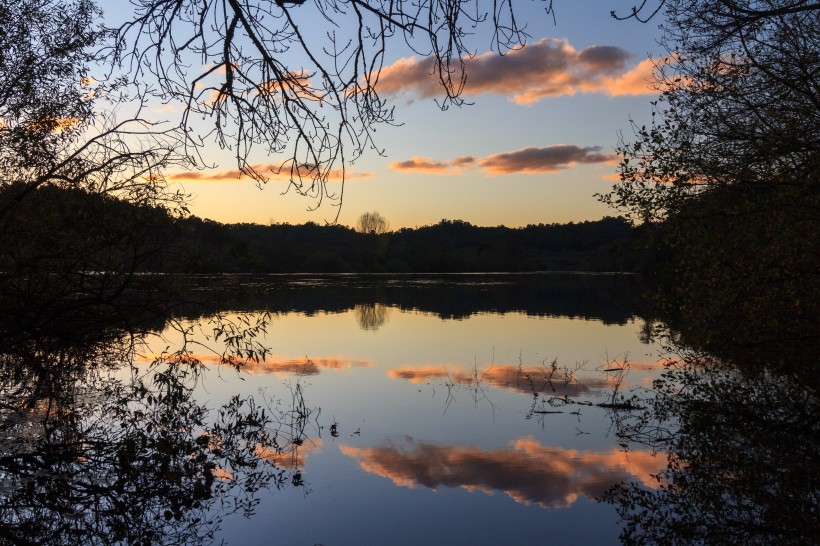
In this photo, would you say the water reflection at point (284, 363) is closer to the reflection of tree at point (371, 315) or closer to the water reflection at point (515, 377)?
the water reflection at point (515, 377)

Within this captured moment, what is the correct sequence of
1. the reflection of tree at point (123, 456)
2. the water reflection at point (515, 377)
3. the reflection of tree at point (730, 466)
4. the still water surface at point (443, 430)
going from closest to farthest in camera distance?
the reflection of tree at point (123, 456) < the reflection of tree at point (730, 466) < the still water surface at point (443, 430) < the water reflection at point (515, 377)

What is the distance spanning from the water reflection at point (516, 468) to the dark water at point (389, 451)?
0.14 ft

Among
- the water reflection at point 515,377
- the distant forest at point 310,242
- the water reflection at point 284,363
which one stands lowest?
the water reflection at point 515,377

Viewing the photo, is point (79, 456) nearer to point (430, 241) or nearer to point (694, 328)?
point (694, 328)

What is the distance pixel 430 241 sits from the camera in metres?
110

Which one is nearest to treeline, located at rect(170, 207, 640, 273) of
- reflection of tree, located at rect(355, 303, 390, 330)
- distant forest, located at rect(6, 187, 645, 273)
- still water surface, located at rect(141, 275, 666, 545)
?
distant forest, located at rect(6, 187, 645, 273)

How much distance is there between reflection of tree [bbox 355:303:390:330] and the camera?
3011 cm

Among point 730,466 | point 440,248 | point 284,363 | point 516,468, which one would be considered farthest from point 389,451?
point 440,248

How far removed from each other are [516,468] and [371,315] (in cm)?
2474

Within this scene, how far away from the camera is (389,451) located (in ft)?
34.9

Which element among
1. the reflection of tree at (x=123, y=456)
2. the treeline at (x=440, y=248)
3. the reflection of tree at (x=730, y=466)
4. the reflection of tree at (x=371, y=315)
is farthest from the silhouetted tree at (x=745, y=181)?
the treeline at (x=440, y=248)

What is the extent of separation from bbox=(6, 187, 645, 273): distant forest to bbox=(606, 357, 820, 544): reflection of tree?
3.30 meters

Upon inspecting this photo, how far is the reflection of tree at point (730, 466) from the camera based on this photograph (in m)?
7.29

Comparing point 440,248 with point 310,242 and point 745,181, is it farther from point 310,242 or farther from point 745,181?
point 745,181
